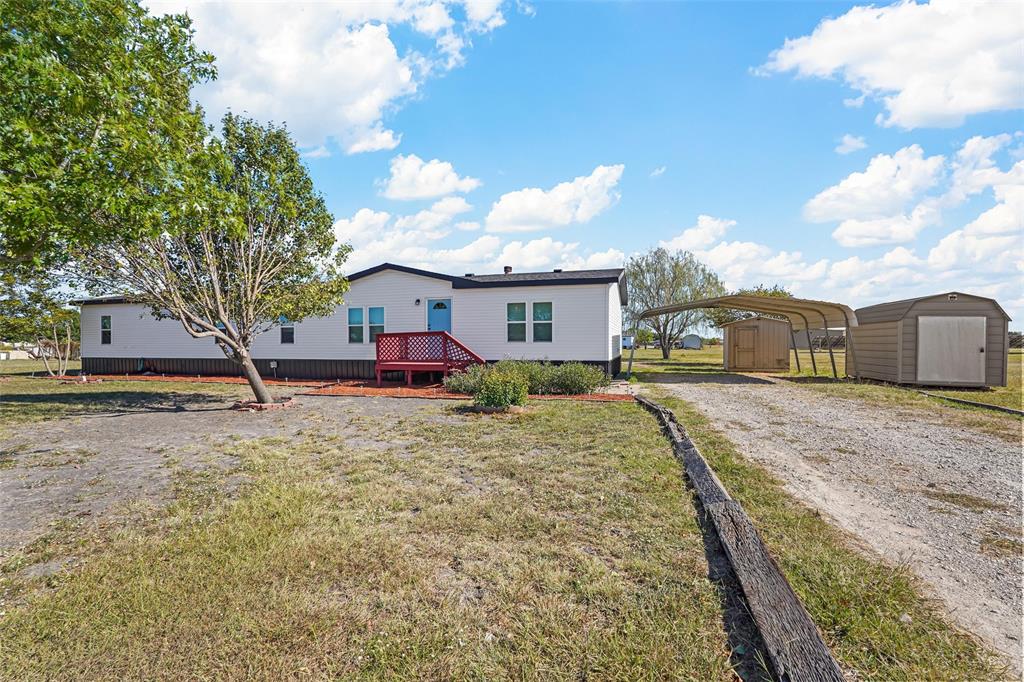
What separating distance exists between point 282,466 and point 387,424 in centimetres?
273

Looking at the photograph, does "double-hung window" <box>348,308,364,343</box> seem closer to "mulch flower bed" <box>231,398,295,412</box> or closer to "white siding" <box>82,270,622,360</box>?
"white siding" <box>82,270,622,360</box>

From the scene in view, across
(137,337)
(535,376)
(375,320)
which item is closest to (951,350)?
(535,376)

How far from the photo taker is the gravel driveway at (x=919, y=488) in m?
2.94

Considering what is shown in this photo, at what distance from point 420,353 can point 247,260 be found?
5.66 m

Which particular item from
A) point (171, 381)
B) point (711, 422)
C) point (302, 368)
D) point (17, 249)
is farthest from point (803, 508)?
point (171, 381)

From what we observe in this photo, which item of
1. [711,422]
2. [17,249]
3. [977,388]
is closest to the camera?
[17,249]

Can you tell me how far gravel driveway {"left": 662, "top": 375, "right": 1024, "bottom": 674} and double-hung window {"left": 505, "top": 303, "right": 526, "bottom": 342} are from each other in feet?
23.0

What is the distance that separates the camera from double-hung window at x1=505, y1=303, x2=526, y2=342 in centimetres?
1526

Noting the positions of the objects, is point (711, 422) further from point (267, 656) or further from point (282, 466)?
point (267, 656)

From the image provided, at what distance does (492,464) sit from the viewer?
561cm

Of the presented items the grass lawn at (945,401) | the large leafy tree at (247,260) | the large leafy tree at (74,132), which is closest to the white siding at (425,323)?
the large leafy tree at (247,260)

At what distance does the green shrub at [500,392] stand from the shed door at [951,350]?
11970mm

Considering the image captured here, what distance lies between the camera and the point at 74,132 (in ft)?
17.5

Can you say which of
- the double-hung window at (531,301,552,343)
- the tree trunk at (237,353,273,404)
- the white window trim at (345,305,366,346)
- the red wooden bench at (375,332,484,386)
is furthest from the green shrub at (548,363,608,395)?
the white window trim at (345,305,366,346)
